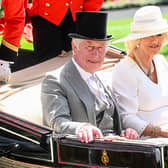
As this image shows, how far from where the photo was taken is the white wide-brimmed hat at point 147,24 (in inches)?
124

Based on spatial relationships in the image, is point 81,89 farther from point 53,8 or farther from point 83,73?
point 53,8

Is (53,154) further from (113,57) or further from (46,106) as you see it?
(113,57)

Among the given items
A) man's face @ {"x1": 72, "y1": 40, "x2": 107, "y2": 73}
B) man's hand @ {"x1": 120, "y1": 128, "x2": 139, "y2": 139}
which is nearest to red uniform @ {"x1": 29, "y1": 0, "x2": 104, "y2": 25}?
man's face @ {"x1": 72, "y1": 40, "x2": 107, "y2": 73}

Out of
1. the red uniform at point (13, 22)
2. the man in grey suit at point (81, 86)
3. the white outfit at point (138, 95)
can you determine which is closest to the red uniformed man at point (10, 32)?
the red uniform at point (13, 22)

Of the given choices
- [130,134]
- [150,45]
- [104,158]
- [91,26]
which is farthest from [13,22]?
[104,158]

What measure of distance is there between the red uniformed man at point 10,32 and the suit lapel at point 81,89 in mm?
646

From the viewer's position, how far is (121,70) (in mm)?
3174

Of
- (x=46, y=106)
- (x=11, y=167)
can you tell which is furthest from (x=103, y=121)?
(x=11, y=167)

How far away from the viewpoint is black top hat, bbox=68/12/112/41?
2.89m

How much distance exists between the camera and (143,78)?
10.4 feet

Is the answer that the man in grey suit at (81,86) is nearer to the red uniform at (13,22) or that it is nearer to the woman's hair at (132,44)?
the woman's hair at (132,44)

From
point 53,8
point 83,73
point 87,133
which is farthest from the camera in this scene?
point 53,8

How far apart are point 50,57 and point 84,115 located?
1.11 metres

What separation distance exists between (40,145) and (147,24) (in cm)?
91
